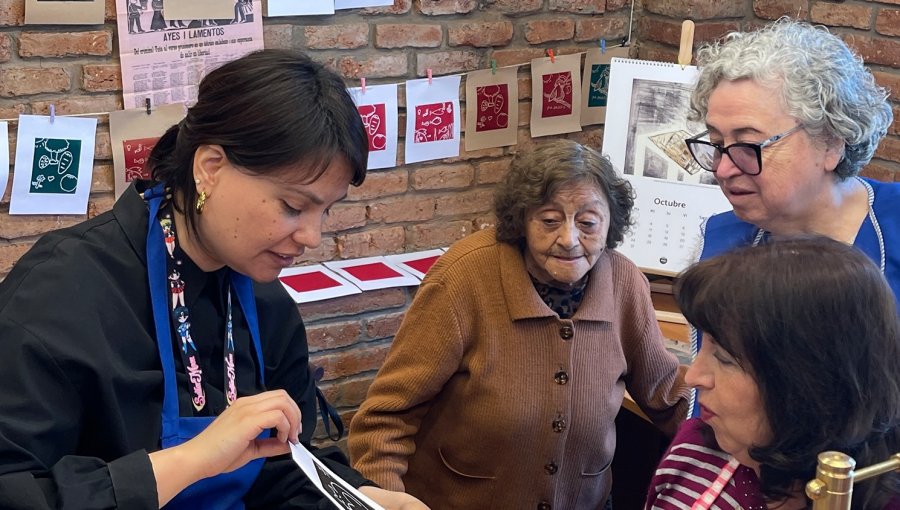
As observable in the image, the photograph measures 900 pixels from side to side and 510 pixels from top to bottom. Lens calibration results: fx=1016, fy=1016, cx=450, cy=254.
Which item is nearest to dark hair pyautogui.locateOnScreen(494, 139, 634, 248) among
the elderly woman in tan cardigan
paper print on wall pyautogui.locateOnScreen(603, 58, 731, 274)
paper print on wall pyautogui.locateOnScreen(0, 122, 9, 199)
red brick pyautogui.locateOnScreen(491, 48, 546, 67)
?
the elderly woman in tan cardigan

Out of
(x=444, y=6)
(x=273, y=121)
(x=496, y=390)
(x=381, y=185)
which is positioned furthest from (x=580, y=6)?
(x=273, y=121)

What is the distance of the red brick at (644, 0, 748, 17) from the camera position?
2.86 meters

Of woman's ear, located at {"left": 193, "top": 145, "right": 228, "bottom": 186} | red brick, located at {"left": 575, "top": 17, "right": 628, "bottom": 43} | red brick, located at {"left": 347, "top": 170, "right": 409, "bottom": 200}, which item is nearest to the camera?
woman's ear, located at {"left": 193, "top": 145, "right": 228, "bottom": 186}

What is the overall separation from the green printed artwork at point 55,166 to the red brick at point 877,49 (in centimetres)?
188

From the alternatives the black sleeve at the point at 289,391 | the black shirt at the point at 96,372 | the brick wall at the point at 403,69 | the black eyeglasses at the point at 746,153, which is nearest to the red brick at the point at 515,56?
the brick wall at the point at 403,69

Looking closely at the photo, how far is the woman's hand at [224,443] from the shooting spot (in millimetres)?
1256

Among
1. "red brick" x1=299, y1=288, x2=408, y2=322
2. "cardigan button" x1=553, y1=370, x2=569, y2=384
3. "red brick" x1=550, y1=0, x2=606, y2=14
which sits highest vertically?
"red brick" x1=550, y1=0, x2=606, y2=14

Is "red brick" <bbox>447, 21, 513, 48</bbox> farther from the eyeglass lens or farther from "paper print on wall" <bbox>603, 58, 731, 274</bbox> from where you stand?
the eyeglass lens

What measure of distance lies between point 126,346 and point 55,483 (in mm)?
207

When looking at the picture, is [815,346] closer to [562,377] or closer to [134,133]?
[562,377]

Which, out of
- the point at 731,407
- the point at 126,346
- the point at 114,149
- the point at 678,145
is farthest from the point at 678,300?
the point at 114,149

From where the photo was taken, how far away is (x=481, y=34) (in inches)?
108

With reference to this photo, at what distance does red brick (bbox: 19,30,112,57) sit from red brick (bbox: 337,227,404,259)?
0.79 metres

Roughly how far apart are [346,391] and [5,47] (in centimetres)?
122
